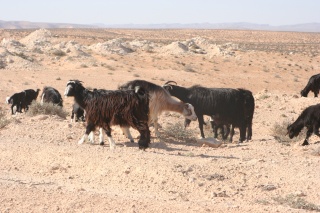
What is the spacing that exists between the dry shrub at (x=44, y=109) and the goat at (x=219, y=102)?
151 inches

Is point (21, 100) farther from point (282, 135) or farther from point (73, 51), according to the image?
point (73, 51)

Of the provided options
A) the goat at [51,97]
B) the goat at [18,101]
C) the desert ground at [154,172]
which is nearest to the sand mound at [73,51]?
the goat at [18,101]

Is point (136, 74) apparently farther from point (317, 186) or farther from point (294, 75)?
point (317, 186)

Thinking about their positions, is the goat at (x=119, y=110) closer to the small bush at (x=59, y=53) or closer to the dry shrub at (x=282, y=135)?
the dry shrub at (x=282, y=135)

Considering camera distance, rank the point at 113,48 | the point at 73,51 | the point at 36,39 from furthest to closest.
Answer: the point at 36,39 → the point at 113,48 → the point at 73,51

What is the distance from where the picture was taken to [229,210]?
23.3ft

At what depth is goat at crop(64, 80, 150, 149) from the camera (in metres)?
10.8

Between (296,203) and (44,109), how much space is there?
31.8ft

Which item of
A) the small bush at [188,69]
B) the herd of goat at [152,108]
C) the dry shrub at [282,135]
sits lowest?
the small bush at [188,69]

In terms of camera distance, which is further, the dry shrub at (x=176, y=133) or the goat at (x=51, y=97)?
the goat at (x=51, y=97)

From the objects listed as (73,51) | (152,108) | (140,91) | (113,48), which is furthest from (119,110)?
(113,48)

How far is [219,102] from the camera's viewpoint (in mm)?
14258

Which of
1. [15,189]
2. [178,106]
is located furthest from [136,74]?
[15,189]

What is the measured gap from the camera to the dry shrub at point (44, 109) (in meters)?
15.1
